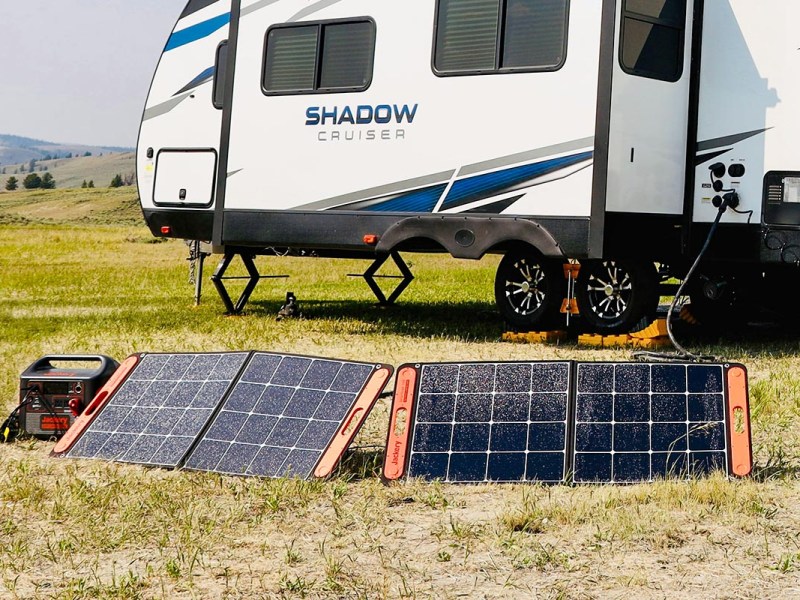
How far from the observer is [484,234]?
35.7 ft

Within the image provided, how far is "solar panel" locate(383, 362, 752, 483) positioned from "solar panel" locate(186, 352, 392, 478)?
0.81 ft

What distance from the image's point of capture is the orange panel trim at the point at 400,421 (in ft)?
19.7

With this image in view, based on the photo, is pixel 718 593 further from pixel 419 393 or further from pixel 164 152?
pixel 164 152

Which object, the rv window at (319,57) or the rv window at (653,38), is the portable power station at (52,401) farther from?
the rv window at (653,38)

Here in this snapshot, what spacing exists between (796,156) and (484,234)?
2830 mm

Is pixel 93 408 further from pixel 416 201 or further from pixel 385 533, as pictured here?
pixel 416 201

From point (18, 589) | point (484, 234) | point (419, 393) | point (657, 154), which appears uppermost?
point (657, 154)

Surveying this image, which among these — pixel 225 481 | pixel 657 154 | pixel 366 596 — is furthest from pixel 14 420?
pixel 657 154

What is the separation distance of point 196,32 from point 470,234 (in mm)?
4475

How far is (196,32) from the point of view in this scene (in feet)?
43.8

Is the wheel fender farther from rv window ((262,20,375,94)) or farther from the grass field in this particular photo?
the grass field

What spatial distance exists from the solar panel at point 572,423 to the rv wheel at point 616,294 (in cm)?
509

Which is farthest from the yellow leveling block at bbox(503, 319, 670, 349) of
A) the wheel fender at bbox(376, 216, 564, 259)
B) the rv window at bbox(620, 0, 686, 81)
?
the rv window at bbox(620, 0, 686, 81)

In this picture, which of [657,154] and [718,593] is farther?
[657,154]
